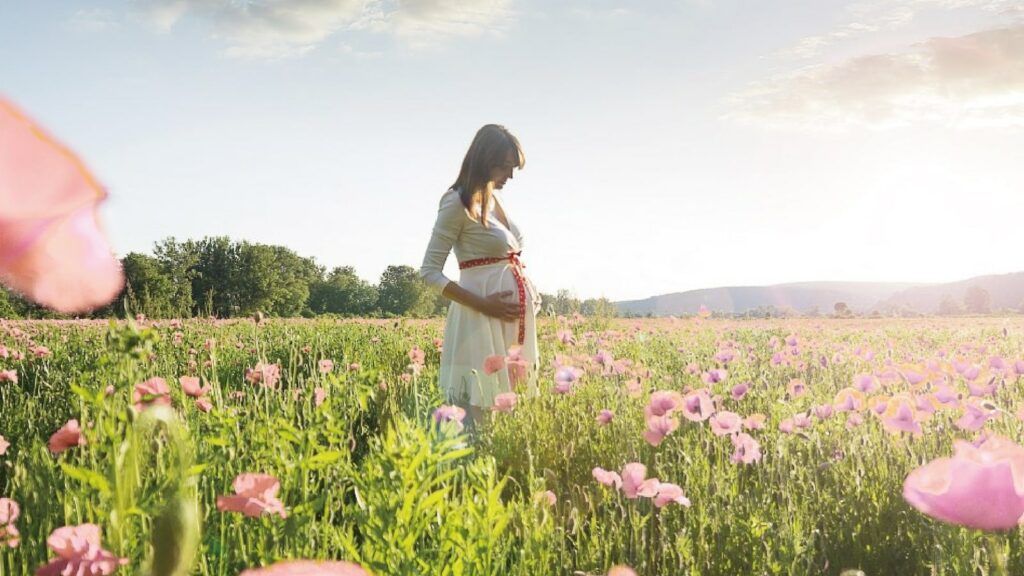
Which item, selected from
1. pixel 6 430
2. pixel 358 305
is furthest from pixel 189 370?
pixel 358 305

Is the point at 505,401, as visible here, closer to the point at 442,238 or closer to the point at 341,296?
the point at 442,238

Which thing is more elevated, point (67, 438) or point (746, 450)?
point (67, 438)

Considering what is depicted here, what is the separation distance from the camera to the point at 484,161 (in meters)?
3.93

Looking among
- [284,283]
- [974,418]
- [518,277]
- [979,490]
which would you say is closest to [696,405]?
[974,418]

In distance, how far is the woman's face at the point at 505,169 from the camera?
12.9 feet

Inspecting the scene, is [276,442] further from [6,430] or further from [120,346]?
[6,430]

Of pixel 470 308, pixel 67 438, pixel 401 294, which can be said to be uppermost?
pixel 401 294

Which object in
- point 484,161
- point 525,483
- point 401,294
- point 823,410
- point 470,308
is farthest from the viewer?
point 401,294

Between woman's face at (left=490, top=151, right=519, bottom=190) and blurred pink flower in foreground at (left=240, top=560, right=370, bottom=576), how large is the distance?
3610 mm

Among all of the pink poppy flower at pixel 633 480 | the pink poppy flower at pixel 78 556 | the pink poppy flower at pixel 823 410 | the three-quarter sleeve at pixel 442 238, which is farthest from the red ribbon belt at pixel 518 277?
the pink poppy flower at pixel 78 556

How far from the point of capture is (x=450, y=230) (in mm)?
3986

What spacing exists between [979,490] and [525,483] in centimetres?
221

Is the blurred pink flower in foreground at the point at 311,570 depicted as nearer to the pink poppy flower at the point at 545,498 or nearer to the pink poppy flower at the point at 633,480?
the pink poppy flower at the point at 545,498

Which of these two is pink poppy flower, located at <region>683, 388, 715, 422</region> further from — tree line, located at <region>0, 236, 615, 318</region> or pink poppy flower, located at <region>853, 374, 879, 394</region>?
tree line, located at <region>0, 236, 615, 318</region>
